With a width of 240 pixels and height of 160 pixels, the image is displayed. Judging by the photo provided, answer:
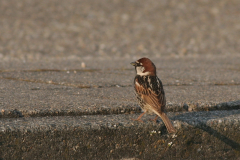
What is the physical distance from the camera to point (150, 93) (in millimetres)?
3766

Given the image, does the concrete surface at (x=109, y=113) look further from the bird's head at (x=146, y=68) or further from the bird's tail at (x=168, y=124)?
the bird's head at (x=146, y=68)

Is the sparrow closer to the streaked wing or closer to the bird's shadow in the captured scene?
the streaked wing

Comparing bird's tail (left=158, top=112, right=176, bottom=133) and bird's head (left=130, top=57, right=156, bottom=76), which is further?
bird's head (left=130, top=57, right=156, bottom=76)

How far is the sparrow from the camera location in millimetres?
3557

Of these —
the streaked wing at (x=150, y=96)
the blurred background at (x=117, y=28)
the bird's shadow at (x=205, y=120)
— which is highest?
the blurred background at (x=117, y=28)

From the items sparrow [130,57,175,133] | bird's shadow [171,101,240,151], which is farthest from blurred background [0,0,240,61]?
bird's shadow [171,101,240,151]

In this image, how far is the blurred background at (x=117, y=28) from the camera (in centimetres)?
1237

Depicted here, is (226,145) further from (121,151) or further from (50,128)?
(50,128)

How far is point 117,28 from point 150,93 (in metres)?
11.4

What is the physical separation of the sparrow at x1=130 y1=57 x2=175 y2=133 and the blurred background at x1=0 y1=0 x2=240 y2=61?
23.0 feet

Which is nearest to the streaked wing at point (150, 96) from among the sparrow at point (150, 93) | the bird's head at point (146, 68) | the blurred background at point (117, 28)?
the sparrow at point (150, 93)

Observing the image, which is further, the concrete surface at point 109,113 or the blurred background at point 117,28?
the blurred background at point 117,28

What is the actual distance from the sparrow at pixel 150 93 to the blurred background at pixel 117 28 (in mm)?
7002

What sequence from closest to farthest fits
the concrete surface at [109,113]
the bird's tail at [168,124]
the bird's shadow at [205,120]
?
1. the concrete surface at [109,113]
2. the bird's tail at [168,124]
3. the bird's shadow at [205,120]
